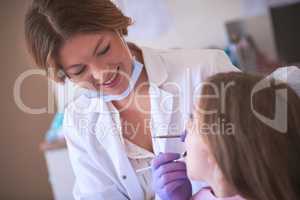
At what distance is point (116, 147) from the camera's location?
70 centimetres

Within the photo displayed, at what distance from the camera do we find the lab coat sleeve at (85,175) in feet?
2.38

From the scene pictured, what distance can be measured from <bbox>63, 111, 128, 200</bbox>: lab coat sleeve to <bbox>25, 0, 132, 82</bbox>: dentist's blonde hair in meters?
0.17

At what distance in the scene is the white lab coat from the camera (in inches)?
26.2

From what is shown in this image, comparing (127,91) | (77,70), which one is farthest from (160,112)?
(77,70)

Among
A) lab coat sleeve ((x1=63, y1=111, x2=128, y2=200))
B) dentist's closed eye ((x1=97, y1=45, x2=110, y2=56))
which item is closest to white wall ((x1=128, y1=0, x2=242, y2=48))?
dentist's closed eye ((x1=97, y1=45, x2=110, y2=56))

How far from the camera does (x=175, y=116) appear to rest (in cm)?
67

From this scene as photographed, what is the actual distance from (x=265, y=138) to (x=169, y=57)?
1.03 ft

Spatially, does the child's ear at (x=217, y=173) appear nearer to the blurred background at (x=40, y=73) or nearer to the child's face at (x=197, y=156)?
the child's face at (x=197, y=156)

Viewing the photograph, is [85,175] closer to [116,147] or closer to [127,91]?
[116,147]

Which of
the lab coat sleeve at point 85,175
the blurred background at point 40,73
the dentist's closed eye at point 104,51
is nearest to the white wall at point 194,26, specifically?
the blurred background at point 40,73

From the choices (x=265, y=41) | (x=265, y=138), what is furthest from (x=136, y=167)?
(x=265, y=41)

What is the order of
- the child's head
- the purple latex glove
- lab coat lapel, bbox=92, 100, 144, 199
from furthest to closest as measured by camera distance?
lab coat lapel, bbox=92, 100, 144, 199
the purple latex glove
the child's head

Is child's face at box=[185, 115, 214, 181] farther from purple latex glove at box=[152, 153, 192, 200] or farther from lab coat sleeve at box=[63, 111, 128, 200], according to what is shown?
lab coat sleeve at box=[63, 111, 128, 200]

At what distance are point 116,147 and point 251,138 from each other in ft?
1.04
